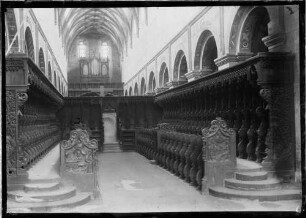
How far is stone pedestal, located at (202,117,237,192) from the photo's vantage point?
21.7 ft

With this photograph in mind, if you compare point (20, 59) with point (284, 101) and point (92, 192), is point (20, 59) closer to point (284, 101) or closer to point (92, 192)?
point (92, 192)

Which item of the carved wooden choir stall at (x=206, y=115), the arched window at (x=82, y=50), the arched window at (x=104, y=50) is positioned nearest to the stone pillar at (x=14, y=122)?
the carved wooden choir stall at (x=206, y=115)

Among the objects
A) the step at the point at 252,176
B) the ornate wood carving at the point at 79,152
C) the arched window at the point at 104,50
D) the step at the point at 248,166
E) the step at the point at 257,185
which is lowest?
the step at the point at 257,185

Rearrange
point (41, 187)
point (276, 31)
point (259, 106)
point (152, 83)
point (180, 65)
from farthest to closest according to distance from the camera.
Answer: point (152, 83) → point (180, 65) → point (259, 106) → point (276, 31) → point (41, 187)

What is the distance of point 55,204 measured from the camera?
5.37m

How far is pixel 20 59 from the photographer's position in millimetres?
6191

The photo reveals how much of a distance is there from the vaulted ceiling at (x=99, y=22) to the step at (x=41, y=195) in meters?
16.9

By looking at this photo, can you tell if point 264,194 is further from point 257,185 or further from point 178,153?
point 178,153

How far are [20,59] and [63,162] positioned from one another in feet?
6.15

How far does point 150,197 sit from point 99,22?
1137 inches

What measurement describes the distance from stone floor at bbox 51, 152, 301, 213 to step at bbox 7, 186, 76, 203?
30cm

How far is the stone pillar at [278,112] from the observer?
606 cm

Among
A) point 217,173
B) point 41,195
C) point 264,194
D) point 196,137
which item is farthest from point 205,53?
point 41,195

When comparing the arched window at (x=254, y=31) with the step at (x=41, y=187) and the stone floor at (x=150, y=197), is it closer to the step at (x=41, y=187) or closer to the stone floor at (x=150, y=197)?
the stone floor at (x=150, y=197)
